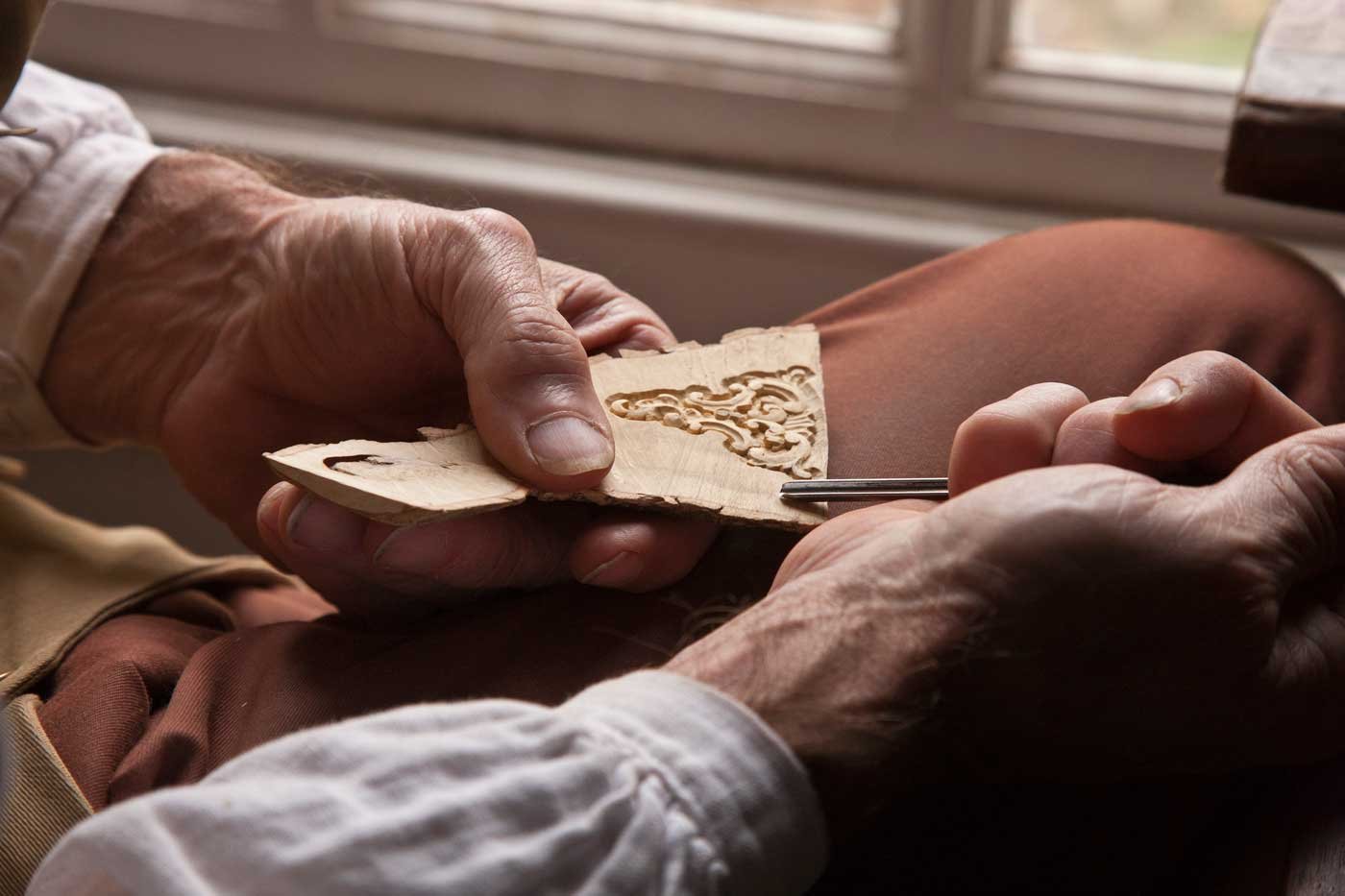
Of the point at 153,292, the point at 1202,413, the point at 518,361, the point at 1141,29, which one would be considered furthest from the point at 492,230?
the point at 1141,29

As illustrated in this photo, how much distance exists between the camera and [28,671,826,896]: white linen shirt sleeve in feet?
1.57

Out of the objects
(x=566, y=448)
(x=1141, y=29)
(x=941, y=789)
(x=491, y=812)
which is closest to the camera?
(x=491, y=812)

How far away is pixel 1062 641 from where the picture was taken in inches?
23.3

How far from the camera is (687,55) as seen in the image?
159cm

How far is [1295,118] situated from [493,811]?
77cm

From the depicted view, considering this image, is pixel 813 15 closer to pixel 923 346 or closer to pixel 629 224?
pixel 629 224

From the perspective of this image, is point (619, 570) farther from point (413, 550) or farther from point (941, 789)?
point (941, 789)

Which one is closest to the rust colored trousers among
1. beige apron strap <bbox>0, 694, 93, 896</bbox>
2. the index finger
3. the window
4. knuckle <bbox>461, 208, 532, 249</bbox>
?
beige apron strap <bbox>0, 694, 93, 896</bbox>

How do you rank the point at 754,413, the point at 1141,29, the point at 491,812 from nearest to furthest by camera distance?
the point at 491,812
the point at 754,413
the point at 1141,29

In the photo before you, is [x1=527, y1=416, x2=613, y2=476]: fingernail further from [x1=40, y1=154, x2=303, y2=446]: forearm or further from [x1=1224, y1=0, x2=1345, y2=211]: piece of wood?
[x1=1224, y1=0, x2=1345, y2=211]: piece of wood

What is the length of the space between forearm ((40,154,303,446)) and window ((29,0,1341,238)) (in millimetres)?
614

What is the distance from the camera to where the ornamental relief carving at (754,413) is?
2.79 feet

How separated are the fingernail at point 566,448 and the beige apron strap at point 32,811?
1.04 ft

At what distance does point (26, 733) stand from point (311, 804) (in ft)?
1.02
